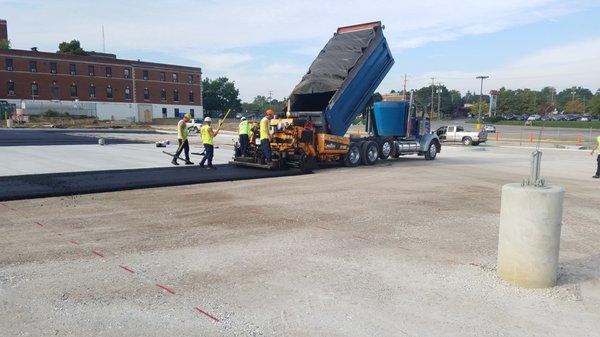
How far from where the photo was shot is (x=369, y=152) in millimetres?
16484

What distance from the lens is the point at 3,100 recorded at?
62.2 meters

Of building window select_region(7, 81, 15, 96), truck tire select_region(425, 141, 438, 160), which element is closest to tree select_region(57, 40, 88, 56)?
building window select_region(7, 81, 15, 96)

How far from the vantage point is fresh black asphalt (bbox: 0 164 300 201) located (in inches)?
380

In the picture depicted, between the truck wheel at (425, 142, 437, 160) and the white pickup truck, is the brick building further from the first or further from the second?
the truck wheel at (425, 142, 437, 160)

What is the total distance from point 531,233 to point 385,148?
12959 millimetres

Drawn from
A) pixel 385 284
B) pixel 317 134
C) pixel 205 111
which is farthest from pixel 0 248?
pixel 205 111

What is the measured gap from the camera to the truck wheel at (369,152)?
1627 cm

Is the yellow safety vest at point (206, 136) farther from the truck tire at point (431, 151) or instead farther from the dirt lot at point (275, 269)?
the truck tire at point (431, 151)

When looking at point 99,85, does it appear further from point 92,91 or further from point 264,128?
point 264,128

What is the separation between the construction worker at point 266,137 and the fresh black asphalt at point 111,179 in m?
0.50

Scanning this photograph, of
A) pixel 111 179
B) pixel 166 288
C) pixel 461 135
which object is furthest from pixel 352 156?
pixel 461 135

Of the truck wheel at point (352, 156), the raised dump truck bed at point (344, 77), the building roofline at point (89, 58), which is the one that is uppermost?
the building roofline at point (89, 58)

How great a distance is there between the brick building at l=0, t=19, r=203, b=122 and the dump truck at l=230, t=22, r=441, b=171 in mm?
56683

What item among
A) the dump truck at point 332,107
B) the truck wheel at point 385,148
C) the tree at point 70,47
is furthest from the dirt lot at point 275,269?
the tree at point 70,47
